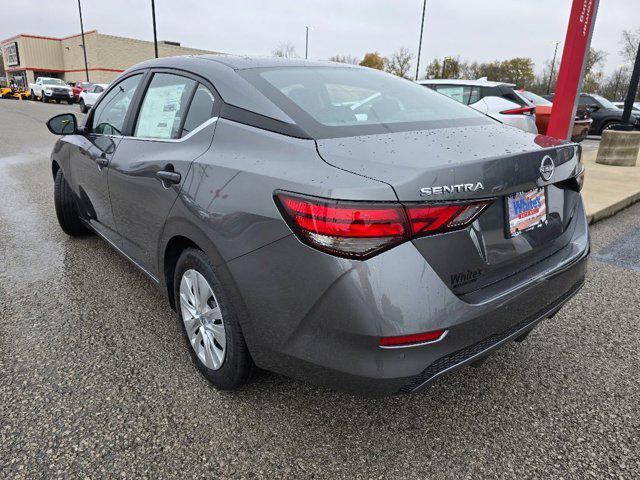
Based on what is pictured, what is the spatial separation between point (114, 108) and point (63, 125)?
726 millimetres

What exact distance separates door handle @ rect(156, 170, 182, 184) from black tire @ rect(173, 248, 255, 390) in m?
0.34

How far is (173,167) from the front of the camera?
2316 mm

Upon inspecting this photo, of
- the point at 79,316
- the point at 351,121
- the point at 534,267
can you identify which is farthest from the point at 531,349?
the point at 79,316

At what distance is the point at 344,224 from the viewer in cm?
156

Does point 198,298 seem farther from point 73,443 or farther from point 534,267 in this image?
point 534,267

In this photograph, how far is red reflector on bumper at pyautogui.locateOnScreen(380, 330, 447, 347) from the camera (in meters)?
1.59

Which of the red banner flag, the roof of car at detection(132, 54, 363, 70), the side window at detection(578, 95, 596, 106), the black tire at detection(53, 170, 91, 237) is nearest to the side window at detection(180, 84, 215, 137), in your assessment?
the roof of car at detection(132, 54, 363, 70)

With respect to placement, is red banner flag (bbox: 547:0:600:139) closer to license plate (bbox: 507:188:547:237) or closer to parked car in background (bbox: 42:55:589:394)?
parked car in background (bbox: 42:55:589:394)

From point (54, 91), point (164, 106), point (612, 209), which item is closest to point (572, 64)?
point (612, 209)

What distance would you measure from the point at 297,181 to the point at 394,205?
36 centimetres

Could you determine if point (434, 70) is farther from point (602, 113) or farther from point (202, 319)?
point (202, 319)

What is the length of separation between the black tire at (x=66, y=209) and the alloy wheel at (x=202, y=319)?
2.34 meters

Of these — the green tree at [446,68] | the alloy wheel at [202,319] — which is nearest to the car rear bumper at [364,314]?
the alloy wheel at [202,319]

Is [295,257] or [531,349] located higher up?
[295,257]
